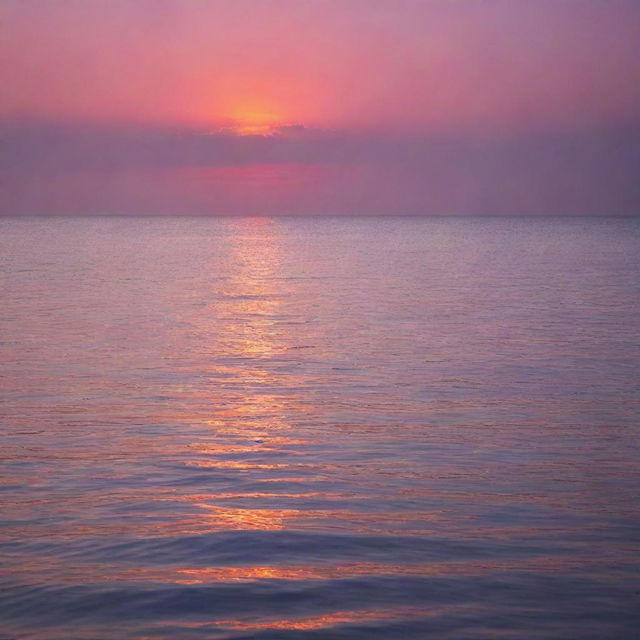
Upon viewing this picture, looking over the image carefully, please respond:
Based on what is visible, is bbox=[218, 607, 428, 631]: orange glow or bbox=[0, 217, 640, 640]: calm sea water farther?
bbox=[0, 217, 640, 640]: calm sea water

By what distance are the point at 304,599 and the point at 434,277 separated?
48918 mm

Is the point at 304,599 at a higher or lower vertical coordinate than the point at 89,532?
lower

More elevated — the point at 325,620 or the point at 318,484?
the point at 318,484

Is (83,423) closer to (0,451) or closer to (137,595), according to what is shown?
(0,451)

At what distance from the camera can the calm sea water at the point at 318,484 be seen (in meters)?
8.04

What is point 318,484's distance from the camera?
11.8m

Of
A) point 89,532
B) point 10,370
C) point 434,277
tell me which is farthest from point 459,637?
point 434,277

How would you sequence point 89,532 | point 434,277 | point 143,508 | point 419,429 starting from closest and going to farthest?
point 89,532, point 143,508, point 419,429, point 434,277

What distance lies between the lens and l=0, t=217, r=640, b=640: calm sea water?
804 cm

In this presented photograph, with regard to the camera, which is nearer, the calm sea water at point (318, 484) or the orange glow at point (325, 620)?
the orange glow at point (325, 620)

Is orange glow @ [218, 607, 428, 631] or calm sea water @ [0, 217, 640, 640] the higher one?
calm sea water @ [0, 217, 640, 640]

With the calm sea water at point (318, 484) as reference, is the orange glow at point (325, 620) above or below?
below

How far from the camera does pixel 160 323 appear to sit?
2994 cm

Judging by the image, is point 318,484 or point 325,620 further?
point 318,484
